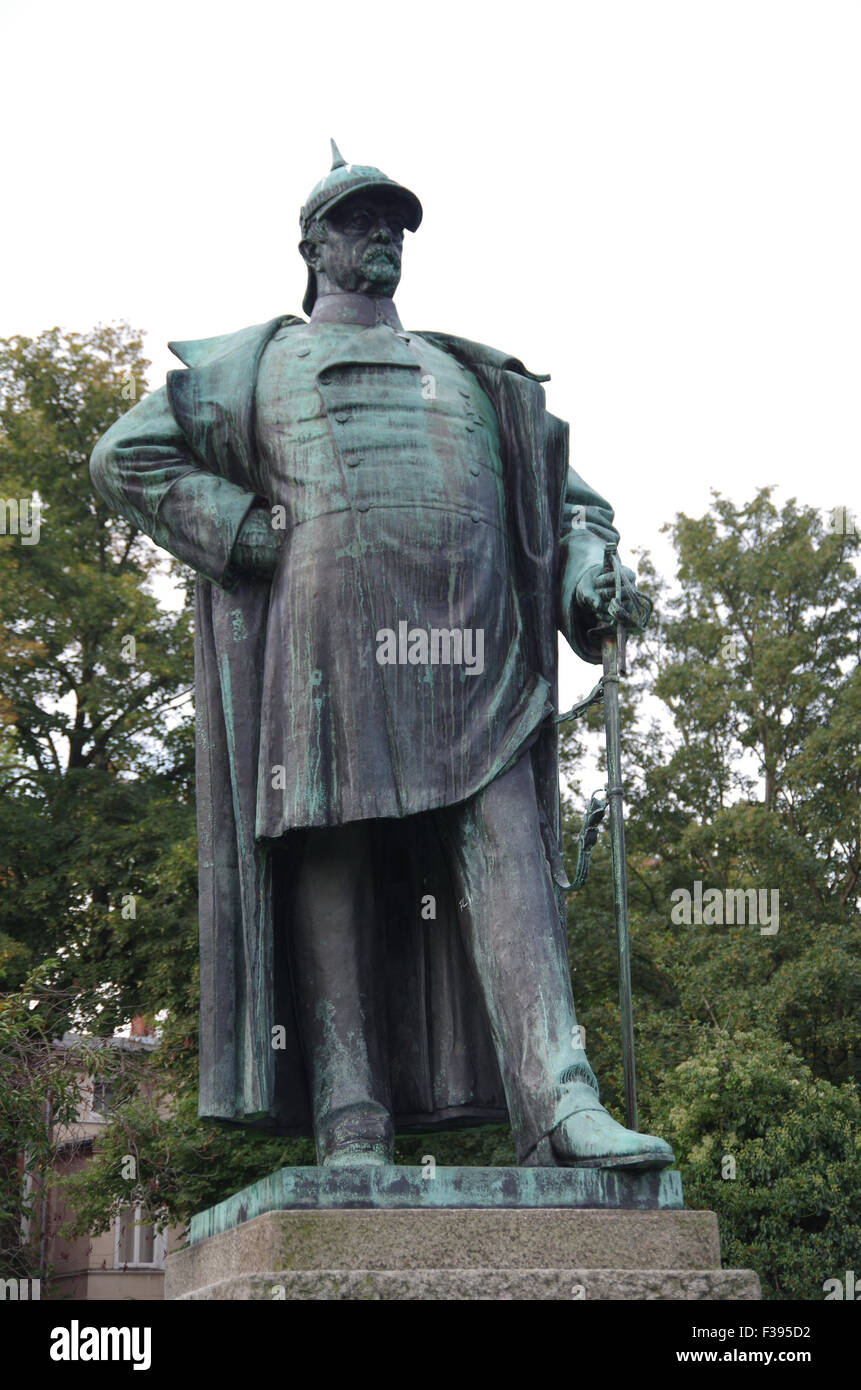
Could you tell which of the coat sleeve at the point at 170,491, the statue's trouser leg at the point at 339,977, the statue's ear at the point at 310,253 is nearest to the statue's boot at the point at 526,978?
the statue's trouser leg at the point at 339,977

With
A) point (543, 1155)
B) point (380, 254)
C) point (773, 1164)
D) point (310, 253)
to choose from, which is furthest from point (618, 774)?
point (773, 1164)

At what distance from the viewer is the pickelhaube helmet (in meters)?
5.79

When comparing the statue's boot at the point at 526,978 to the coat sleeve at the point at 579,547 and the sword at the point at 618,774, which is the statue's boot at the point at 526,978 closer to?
the sword at the point at 618,774

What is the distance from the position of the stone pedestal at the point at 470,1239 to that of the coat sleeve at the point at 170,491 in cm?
207

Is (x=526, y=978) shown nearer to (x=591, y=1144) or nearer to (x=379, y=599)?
(x=591, y=1144)

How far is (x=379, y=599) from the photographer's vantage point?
211 inches

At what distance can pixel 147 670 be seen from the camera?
79.8 feet

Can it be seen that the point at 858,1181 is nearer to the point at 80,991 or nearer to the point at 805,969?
the point at 805,969

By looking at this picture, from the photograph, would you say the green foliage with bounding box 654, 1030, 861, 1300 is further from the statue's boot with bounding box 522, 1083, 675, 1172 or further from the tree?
the statue's boot with bounding box 522, 1083, 675, 1172

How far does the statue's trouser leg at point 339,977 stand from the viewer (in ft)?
17.2

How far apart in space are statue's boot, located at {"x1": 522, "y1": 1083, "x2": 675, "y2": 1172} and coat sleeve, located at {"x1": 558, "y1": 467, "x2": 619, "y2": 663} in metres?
1.65

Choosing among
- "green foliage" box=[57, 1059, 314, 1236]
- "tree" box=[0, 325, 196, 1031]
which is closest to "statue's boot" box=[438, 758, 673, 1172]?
"green foliage" box=[57, 1059, 314, 1236]

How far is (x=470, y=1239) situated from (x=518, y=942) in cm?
103
